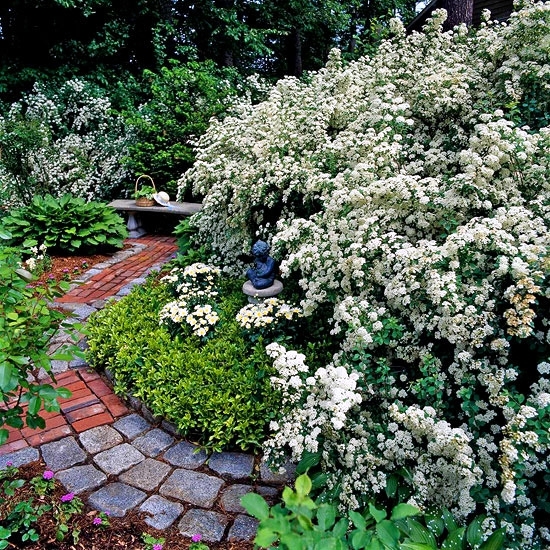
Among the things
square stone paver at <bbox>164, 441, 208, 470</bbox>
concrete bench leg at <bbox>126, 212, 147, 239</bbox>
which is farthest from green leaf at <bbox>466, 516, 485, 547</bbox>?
concrete bench leg at <bbox>126, 212, 147, 239</bbox>

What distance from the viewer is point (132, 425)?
2738 mm

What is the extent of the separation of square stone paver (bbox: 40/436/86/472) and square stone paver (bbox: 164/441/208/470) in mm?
443

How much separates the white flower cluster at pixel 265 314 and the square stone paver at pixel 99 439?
98cm

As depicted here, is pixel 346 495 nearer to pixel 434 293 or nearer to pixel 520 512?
pixel 520 512

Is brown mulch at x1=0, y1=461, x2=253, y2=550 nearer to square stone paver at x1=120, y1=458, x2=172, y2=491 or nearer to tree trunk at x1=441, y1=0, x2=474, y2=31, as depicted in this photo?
square stone paver at x1=120, y1=458, x2=172, y2=491

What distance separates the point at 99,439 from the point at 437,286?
195 centimetres

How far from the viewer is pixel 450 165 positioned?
2943mm

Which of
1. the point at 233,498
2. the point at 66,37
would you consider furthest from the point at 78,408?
the point at 66,37

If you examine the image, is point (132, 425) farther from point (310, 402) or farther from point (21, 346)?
point (310, 402)

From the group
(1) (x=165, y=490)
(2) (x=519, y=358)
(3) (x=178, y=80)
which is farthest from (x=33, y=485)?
(3) (x=178, y=80)

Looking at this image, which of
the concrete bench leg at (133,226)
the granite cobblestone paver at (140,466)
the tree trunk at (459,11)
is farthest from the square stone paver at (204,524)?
the tree trunk at (459,11)

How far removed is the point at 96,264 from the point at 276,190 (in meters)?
2.45

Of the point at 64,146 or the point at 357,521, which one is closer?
the point at 357,521

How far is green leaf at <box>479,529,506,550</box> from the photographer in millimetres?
1573
